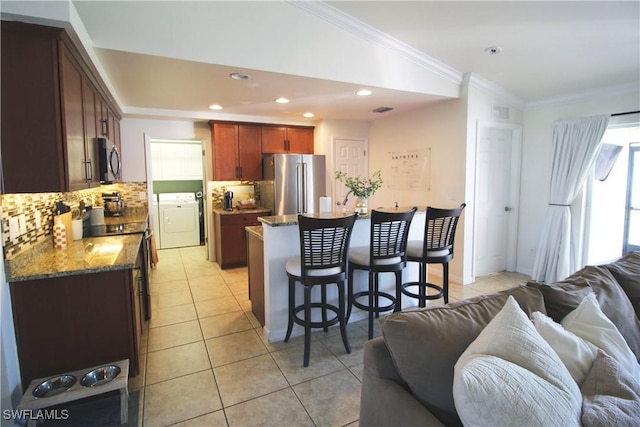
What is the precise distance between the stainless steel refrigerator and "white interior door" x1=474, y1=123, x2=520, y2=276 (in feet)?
7.83

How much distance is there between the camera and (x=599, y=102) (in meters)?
3.82

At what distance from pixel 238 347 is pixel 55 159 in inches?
74.7

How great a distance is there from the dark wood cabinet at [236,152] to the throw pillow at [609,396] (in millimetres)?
4847

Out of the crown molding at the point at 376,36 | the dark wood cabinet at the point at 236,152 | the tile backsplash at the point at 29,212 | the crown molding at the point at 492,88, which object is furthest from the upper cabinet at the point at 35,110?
the crown molding at the point at 492,88

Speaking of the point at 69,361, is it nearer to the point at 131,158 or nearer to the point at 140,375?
the point at 140,375

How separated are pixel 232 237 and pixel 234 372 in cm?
290

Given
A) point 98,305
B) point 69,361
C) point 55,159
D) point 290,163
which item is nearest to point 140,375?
point 69,361

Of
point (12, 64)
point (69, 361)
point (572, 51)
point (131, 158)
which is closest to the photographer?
point (12, 64)

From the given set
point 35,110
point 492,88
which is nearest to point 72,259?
point 35,110

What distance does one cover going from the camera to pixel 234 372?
2412mm

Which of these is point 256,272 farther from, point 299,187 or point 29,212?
point 299,187

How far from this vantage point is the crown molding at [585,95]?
3572 millimetres

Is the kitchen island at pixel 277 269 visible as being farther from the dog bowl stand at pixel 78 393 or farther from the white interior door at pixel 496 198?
the white interior door at pixel 496 198

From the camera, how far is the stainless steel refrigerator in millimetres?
5004
